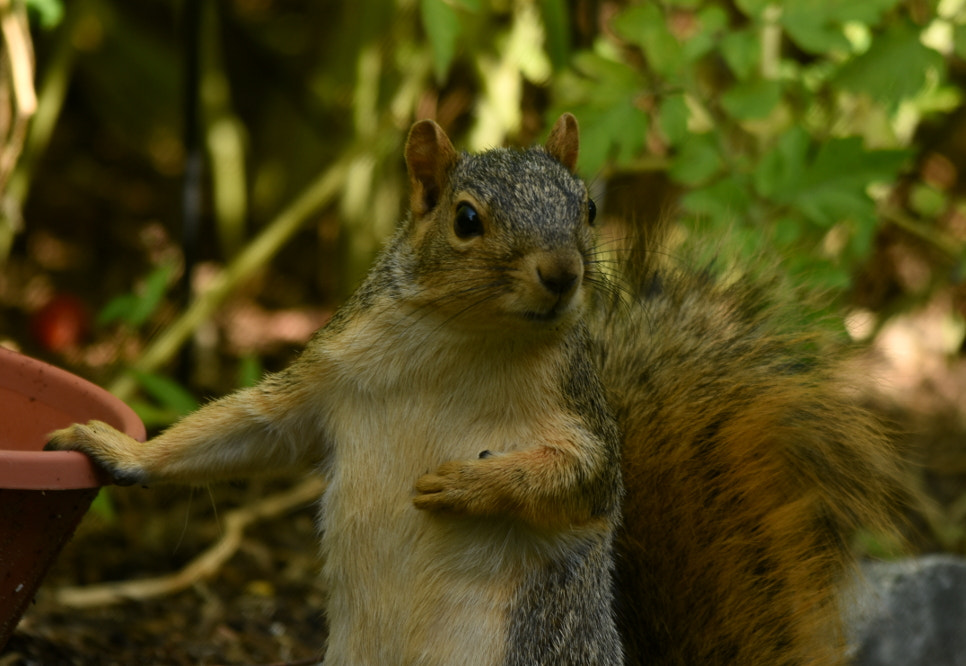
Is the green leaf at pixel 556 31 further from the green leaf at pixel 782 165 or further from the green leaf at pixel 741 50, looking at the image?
the green leaf at pixel 782 165

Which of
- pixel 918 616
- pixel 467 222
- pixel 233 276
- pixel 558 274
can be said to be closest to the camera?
pixel 558 274

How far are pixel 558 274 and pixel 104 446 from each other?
70 centimetres

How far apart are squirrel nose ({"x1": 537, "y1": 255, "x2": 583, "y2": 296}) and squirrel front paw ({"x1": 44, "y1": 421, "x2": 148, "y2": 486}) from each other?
0.67m

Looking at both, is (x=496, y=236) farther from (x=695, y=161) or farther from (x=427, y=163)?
(x=695, y=161)

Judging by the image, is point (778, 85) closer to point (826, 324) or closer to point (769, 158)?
point (769, 158)

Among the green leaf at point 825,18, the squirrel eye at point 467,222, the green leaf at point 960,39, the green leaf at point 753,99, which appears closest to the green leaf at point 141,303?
the squirrel eye at point 467,222

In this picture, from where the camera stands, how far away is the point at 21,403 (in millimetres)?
1734

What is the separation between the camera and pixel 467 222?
4.96ft

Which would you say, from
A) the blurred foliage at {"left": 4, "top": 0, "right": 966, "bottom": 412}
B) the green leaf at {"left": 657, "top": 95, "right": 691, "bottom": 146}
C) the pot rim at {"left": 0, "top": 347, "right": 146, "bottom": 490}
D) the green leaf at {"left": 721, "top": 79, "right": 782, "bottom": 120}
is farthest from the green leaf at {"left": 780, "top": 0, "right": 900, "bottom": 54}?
the pot rim at {"left": 0, "top": 347, "right": 146, "bottom": 490}

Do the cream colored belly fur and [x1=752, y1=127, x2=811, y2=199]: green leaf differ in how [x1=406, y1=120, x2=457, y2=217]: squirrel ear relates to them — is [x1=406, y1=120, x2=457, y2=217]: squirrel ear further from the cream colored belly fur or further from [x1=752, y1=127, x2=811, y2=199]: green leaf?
[x1=752, y1=127, x2=811, y2=199]: green leaf

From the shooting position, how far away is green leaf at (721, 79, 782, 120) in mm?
2223

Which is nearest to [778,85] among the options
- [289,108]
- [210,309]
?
[210,309]

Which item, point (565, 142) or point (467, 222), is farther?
point (565, 142)

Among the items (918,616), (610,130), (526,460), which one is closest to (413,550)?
(526,460)
